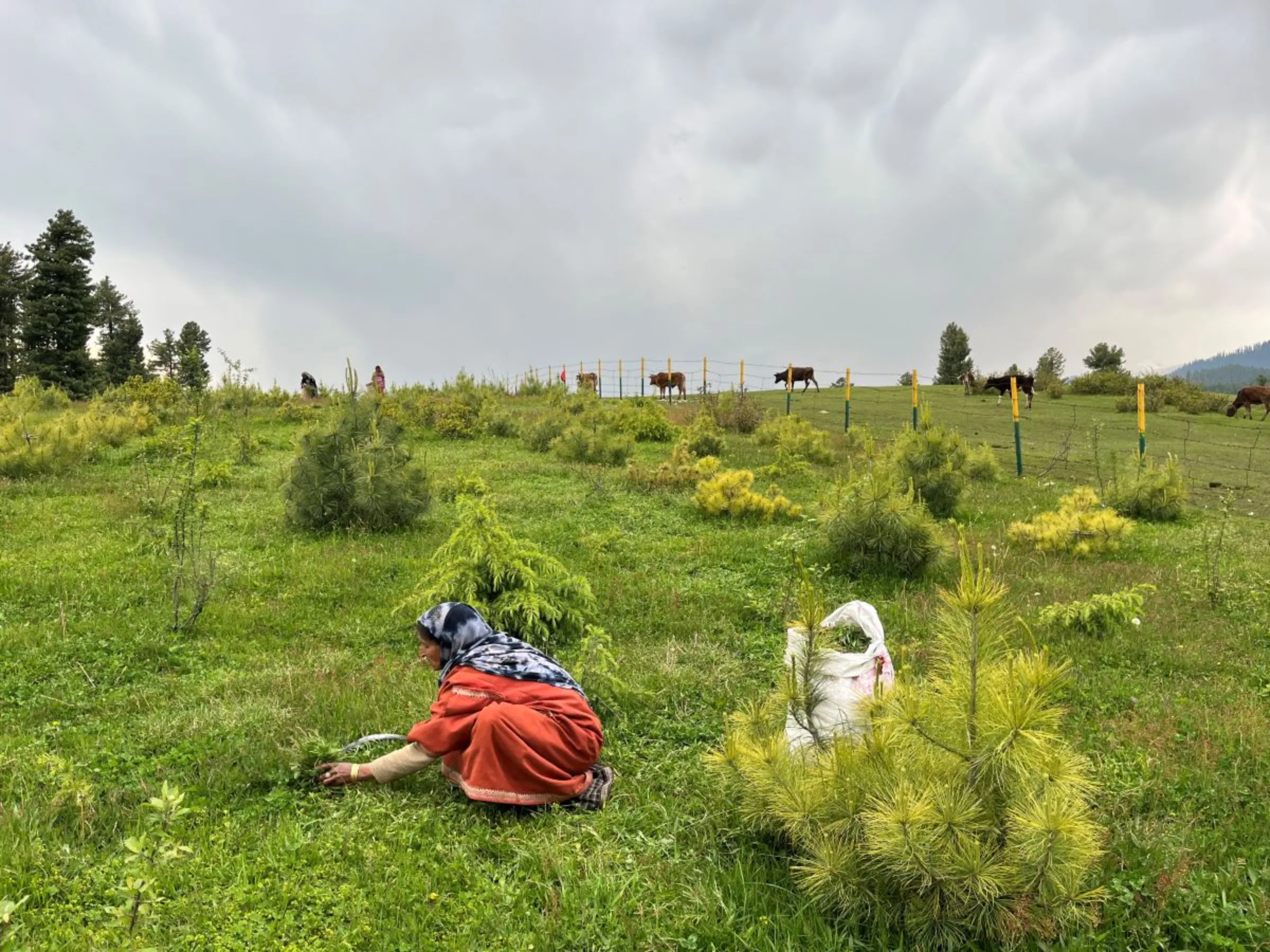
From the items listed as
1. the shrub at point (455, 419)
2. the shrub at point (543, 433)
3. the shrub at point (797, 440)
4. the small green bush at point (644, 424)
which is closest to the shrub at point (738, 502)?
the shrub at point (797, 440)

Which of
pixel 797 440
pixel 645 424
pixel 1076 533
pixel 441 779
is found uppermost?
pixel 645 424

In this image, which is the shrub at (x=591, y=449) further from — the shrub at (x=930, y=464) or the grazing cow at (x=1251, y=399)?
the grazing cow at (x=1251, y=399)

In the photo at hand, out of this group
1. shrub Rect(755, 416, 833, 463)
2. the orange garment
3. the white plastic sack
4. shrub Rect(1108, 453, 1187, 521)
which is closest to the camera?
the white plastic sack

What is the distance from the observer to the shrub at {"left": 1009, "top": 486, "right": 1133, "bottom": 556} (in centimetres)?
830

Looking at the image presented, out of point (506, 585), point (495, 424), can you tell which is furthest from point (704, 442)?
point (506, 585)

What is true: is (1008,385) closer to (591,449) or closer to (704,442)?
(704,442)

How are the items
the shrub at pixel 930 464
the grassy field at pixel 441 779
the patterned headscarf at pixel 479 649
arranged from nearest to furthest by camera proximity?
the grassy field at pixel 441 779 → the patterned headscarf at pixel 479 649 → the shrub at pixel 930 464

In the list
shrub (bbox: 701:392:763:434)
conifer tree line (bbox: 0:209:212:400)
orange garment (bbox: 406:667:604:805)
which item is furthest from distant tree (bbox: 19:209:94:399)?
orange garment (bbox: 406:667:604:805)

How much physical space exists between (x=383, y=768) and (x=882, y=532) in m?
5.02

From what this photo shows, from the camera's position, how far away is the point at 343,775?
3.71 m

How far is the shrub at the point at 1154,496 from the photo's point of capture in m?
10.3

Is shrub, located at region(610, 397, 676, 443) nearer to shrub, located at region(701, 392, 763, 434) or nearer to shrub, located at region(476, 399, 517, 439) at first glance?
shrub, located at region(701, 392, 763, 434)

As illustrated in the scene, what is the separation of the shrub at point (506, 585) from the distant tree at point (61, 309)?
40.0m

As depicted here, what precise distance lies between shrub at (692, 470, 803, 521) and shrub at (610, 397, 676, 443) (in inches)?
297
